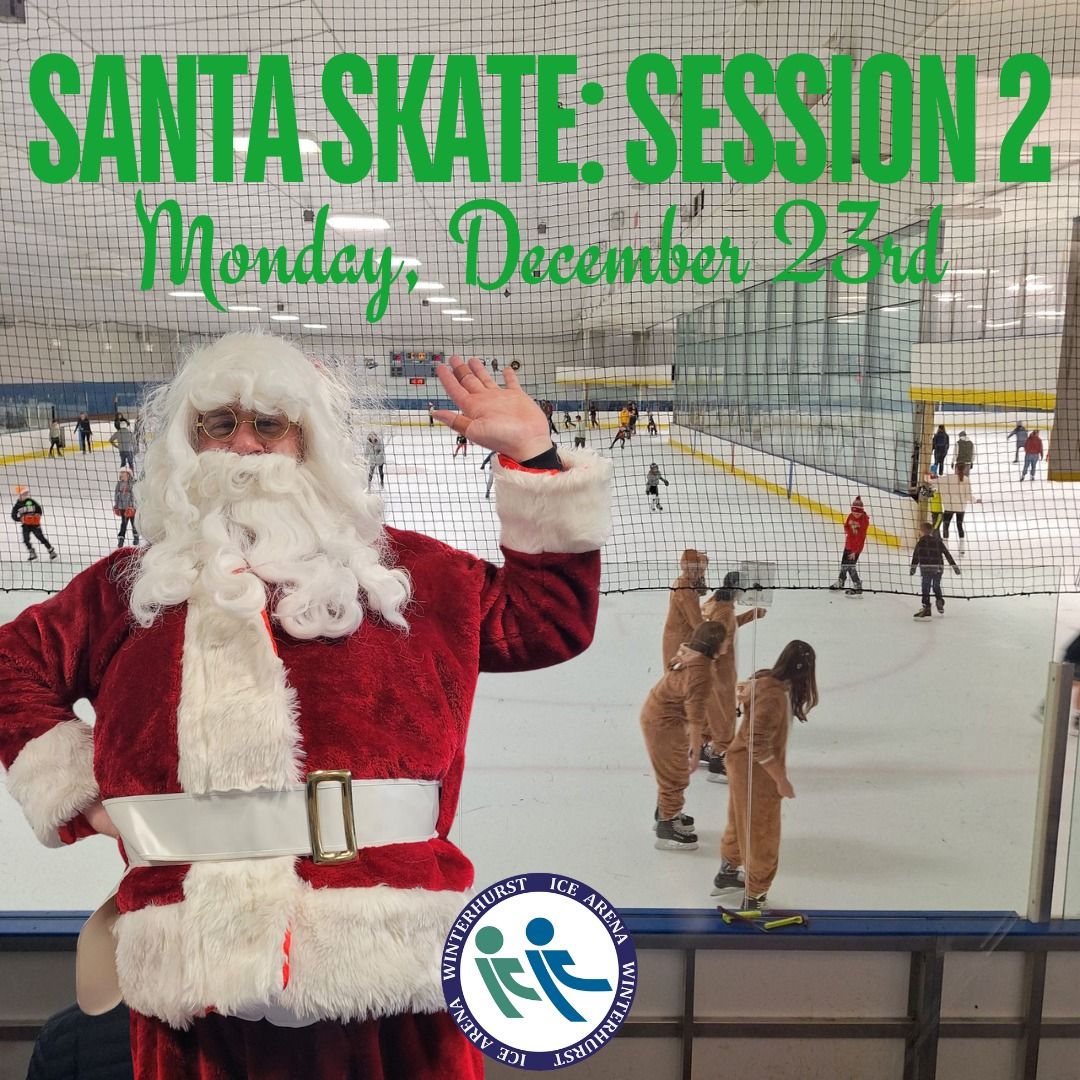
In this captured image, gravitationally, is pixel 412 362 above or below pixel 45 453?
above

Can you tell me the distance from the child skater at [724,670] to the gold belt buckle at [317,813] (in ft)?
5.84

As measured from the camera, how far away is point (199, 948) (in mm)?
1027

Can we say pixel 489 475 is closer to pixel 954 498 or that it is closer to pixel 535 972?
pixel 535 972

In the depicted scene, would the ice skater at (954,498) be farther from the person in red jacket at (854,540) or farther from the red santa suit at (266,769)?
the red santa suit at (266,769)

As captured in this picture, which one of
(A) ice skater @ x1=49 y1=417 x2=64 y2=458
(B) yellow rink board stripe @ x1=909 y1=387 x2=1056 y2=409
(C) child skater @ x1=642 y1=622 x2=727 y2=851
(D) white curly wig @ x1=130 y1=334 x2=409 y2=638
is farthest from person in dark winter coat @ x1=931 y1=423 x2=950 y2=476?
(A) ice skater @ x1=49 y1=417 x2=64 y2=458

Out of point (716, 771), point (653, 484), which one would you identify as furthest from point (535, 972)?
point (716, 771)

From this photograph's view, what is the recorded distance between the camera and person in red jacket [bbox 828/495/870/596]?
3.21 metres

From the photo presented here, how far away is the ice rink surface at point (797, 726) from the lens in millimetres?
Result: 2711

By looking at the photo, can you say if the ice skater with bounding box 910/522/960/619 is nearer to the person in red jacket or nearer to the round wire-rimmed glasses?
the person in red jacket

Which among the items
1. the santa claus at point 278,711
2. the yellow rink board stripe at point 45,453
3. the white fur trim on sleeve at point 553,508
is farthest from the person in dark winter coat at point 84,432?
the white fur trim on sleeve at point 553,508

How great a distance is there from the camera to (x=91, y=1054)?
58.2 inches


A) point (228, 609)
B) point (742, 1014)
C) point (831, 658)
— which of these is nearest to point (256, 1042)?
point (228, 609)

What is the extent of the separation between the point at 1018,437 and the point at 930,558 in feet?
2.09

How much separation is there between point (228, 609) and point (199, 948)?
1.29 ft
